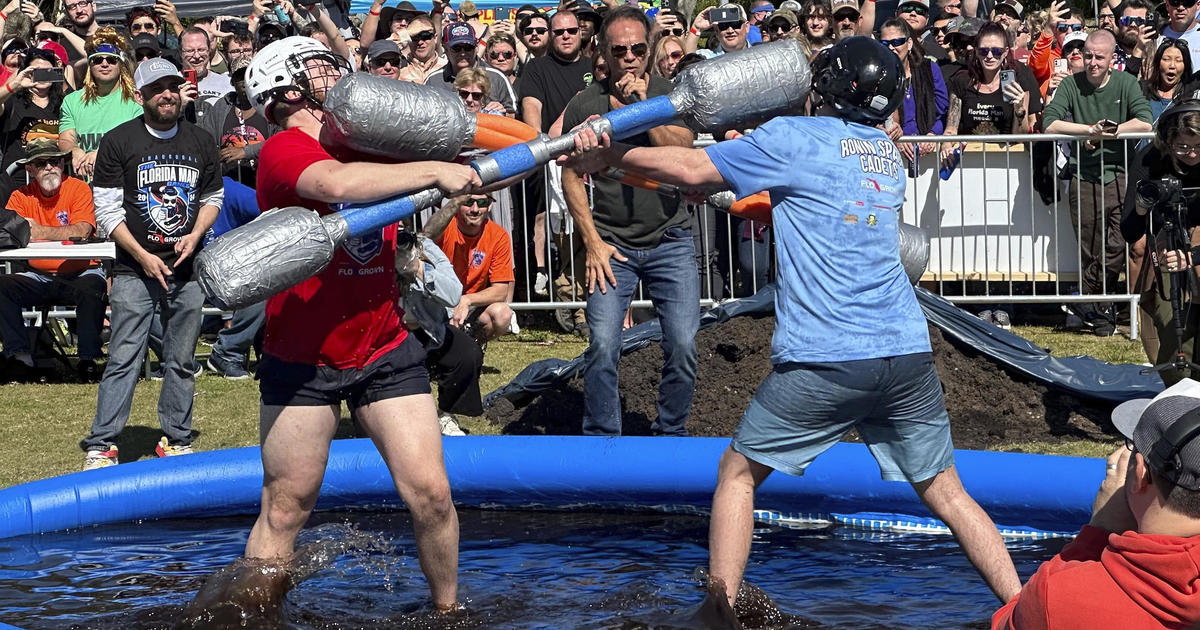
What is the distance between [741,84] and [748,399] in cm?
373

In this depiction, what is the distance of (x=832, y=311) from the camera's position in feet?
14.7

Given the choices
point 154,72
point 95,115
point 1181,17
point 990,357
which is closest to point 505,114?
point 154,72

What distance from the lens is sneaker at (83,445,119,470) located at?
7.44 metres

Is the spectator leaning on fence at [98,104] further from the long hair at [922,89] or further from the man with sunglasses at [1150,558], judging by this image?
the man with sunglasses at [1150,558]

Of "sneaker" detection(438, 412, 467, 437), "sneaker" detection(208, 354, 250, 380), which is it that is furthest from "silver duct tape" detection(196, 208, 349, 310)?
"sneaker" detection(208, 354, 250, 380)

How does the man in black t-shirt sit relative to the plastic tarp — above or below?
above

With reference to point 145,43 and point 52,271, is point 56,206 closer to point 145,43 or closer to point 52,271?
point 52,271

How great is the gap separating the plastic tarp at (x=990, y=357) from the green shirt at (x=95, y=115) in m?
4.52

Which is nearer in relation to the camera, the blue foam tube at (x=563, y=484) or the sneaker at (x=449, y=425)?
the blue foam tube at (x=563, y=484)

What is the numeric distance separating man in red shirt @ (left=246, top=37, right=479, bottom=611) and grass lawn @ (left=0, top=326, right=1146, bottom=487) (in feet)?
11.2

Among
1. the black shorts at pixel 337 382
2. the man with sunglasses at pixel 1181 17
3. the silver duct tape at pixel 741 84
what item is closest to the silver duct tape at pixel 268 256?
the black shorts at pixel 337 382

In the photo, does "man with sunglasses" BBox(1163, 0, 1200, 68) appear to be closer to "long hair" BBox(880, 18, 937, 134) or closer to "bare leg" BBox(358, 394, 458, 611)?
"long hair" BBox(880, 18, 937, 134)

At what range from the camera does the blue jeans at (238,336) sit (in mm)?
9836

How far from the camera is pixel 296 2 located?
1280 centimetres
